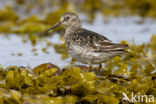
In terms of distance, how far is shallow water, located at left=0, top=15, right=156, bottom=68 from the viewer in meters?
5.91

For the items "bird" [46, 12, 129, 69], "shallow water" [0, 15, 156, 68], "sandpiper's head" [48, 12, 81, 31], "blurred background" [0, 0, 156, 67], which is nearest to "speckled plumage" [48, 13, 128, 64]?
"bird" [46, 12, 129, 69]

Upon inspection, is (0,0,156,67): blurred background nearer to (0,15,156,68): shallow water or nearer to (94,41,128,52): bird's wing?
(0,15,156,68): shallow water

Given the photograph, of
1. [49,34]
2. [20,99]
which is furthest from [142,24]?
[20,99]

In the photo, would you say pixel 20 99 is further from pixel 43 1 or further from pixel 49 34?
pixel 43 1

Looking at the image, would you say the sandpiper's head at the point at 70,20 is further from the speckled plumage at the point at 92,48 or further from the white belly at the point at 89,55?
the white belly at the point at 89,55

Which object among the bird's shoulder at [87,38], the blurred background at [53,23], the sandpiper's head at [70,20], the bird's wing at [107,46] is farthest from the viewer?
the blurred background at [53,23]

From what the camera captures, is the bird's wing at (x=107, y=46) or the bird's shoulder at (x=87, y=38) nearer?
the bird's wing at (x=107, y=46)

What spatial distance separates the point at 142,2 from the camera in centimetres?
1254

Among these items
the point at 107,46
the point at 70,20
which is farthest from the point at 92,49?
the point at 70,20

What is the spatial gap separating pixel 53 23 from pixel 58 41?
65.8 inches

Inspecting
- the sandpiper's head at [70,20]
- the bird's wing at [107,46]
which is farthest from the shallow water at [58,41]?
the bird's wing at [107,46]

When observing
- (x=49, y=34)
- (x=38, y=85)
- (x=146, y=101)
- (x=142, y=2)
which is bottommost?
(x=146, y=101)

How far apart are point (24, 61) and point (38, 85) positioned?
90.3 inches

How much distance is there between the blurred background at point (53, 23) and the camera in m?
6.51
